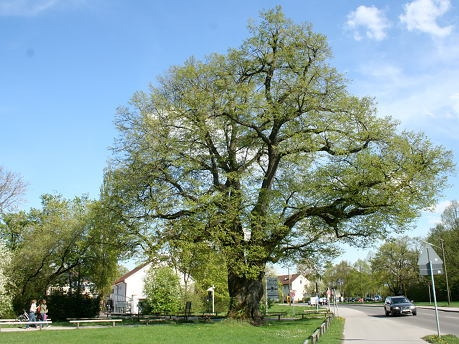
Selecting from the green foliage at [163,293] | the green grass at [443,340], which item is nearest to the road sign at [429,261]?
the green grass at [443,340]

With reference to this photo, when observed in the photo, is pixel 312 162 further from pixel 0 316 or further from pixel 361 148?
pixel 0 316

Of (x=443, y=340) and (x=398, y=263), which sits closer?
(x=443, y=340)

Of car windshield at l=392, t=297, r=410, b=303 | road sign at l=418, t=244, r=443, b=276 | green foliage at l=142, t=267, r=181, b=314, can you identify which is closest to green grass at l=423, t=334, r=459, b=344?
road sign at l=418, t=244, r=443, b=276

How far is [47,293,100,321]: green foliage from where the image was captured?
135 feet

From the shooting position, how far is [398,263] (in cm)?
8625

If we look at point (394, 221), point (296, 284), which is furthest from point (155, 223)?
point (296, 284)

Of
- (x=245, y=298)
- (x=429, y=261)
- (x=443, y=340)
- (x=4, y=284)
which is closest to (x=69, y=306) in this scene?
(x=4, y=284)

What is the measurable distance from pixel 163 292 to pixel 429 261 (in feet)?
117

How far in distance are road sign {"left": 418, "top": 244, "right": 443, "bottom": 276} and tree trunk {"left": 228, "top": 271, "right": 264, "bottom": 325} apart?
1034 cm

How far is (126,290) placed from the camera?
87188 mm

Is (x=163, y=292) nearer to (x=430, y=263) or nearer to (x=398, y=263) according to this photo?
(x=430, y=263)

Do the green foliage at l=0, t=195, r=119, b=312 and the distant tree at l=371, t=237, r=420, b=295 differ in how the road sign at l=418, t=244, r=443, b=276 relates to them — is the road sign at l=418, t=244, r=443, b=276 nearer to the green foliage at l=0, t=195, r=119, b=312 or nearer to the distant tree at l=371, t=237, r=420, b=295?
the green foliage at l=0, t=195, r=119, b=312

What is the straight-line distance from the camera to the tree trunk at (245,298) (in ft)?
87.2

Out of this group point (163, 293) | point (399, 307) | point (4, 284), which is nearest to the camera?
point (4, 284)
